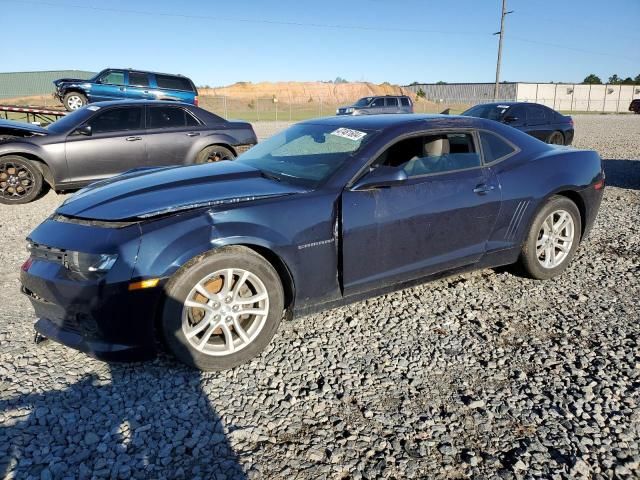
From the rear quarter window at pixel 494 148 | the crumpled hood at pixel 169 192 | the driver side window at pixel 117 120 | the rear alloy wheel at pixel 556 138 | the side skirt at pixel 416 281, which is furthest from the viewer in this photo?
the rear alloy wheel at pixel 556 138

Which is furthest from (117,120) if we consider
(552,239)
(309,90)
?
(309,90)

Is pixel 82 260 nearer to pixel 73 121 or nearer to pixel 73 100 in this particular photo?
pixel 73 121

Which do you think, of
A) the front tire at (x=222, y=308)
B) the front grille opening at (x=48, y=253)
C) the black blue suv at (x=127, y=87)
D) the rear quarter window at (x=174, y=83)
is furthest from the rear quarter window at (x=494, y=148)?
the rear quarter window at (x=174, y=83)

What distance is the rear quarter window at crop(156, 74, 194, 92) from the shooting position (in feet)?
54.3

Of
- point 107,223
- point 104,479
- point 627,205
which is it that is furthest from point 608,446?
point 627,205

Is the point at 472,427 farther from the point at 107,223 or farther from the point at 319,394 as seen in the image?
the point at 107,223

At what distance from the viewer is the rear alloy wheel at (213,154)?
778 cm

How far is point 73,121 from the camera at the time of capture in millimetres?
7141

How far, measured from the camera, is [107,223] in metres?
2.69

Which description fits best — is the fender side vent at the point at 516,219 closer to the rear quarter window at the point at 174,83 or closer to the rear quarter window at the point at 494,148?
the rear quarter window at the point at 494,148

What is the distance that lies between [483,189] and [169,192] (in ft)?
7.62

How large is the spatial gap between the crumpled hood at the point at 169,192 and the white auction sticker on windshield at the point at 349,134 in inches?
27.2

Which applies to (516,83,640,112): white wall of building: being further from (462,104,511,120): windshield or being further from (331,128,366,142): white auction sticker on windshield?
(331,128,366,142): white auction sticker on windshield

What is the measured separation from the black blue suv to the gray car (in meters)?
9.11
